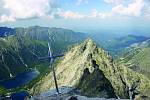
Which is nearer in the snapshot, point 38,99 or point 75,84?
point 38,99

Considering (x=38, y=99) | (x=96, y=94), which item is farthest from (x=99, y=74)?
(x=38, y=99)

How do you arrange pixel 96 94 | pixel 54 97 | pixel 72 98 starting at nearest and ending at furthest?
pixel 72 98, pixel 54 97, pixel 96 94

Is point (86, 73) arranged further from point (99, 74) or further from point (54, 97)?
point (54, 97)

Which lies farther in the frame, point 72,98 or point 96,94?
point 96,94

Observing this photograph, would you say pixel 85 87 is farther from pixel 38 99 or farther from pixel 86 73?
pixel 38 99

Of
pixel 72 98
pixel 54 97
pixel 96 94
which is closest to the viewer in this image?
pixel 72 98

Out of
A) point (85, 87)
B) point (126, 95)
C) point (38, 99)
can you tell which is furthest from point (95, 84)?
point (38, 99)

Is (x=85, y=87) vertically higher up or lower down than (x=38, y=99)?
lower down

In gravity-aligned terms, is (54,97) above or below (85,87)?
above

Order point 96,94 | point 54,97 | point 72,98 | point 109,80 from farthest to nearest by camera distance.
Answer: point 109,80
point 96,94
point 54,97
point 72,98
